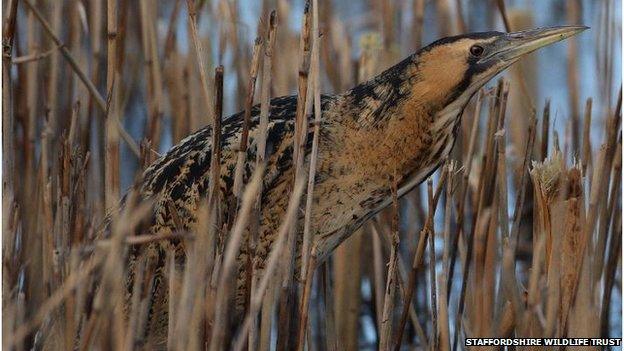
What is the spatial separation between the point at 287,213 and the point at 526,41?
750mm

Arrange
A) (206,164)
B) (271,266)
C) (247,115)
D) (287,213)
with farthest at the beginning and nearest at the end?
(206,164)
(247,115)
(287,213)
(271,266)

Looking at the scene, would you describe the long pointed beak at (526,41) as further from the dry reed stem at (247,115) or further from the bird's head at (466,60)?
the dry reed stem at (247,115)

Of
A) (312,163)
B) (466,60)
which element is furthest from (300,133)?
(466,60)

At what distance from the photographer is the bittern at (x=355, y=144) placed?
6.98ft

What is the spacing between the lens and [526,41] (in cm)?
212

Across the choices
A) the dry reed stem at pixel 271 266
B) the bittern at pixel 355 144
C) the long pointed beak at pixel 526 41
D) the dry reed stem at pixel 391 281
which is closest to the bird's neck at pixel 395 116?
the bittern at pixel 355 144

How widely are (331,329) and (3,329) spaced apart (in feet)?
2.54

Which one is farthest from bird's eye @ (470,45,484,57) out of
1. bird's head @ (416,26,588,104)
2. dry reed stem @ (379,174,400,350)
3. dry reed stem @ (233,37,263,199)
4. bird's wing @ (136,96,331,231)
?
dry reed stem @ (233,37,263,199)

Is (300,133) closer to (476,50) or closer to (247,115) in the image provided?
(247,115)

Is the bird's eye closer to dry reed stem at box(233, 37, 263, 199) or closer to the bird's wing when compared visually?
the bird's wing

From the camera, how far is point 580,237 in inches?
71.4

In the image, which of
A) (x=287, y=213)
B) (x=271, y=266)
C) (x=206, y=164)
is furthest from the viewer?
(x=206, y=164)

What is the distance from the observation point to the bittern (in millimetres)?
2129

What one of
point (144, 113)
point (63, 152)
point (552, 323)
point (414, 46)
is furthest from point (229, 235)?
point (144, 113)
